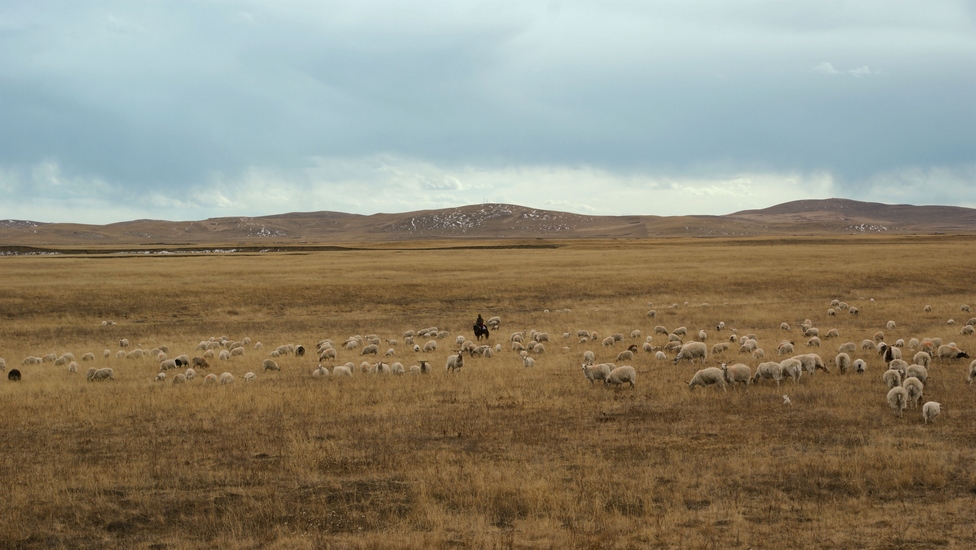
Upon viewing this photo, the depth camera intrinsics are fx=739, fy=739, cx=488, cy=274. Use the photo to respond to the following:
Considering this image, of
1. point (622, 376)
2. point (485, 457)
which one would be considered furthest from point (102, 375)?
point (622, 376)

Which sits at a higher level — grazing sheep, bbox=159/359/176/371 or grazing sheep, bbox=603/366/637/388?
grazing sheep, bbox=603/366/637/388

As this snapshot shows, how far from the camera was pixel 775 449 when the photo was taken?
12.2m

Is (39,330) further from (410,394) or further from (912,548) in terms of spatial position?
(912,548)

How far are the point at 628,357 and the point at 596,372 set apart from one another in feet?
15.4

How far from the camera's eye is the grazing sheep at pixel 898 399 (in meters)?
14.2

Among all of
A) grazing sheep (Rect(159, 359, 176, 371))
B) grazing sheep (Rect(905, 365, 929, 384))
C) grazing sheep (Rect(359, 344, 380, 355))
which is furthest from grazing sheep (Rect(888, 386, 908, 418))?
grazing sheep (Rect(159, 359, 176, 371))

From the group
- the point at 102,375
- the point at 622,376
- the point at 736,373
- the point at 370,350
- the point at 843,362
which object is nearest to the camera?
the point at 736,373

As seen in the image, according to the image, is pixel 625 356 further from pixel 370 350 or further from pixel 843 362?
pixel 370 350

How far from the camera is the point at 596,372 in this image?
18484 millimetres

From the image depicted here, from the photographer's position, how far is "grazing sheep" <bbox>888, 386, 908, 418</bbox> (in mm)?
14180

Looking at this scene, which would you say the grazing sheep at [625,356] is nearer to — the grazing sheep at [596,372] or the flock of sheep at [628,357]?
the flock of sheep at [628,357]

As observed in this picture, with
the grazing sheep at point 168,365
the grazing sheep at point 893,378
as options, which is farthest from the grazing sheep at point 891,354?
the grazing sheep at point 168,365

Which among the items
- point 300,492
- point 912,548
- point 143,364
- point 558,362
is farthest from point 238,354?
point 912,548

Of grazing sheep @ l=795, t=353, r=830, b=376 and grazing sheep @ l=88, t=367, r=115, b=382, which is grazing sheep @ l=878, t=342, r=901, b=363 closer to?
grazing sheep @ l=795, t=353, r=830, b=376
